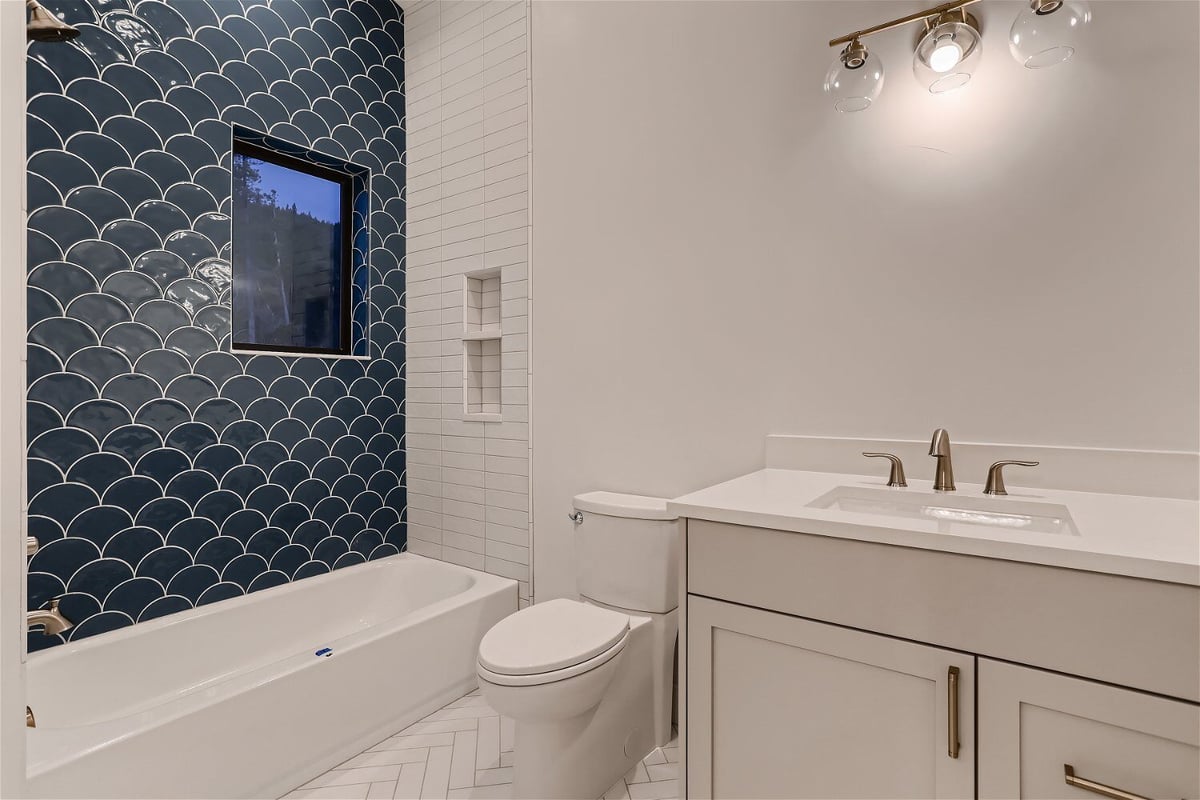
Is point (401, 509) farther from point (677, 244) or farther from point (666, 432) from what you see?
point (677, 244)

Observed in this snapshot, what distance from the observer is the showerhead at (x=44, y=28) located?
0.72 metres

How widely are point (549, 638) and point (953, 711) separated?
926 millimetres

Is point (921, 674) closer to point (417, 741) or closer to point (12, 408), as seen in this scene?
point (12, 408)

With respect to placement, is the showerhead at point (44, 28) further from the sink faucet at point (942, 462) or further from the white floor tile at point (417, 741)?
the white floor tile at point (417, 741)

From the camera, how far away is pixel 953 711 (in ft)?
2.94

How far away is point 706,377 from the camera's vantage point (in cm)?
187

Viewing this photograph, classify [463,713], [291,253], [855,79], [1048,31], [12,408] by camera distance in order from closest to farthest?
[12,408], [1048,31], [855,79], [463,713], [291,253]

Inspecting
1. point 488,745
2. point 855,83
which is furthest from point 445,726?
point 855,83

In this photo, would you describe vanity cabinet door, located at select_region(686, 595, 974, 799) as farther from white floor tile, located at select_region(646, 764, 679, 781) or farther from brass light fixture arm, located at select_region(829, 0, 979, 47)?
brass light fixture arm, located at select_region(829, 0, 979, 47)

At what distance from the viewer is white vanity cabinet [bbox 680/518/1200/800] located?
79cm

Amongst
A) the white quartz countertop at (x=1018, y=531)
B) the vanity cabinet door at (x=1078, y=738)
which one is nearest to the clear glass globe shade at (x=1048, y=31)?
the white quartz countertop at (x=1018, y=531)

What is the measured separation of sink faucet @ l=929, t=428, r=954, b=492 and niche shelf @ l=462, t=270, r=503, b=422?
5.55ft

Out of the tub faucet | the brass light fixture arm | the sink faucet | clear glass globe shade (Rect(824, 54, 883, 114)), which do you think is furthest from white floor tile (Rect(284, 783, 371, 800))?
the brass light fixture arm

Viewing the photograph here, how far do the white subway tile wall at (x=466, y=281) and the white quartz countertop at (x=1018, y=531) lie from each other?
4.11ft
